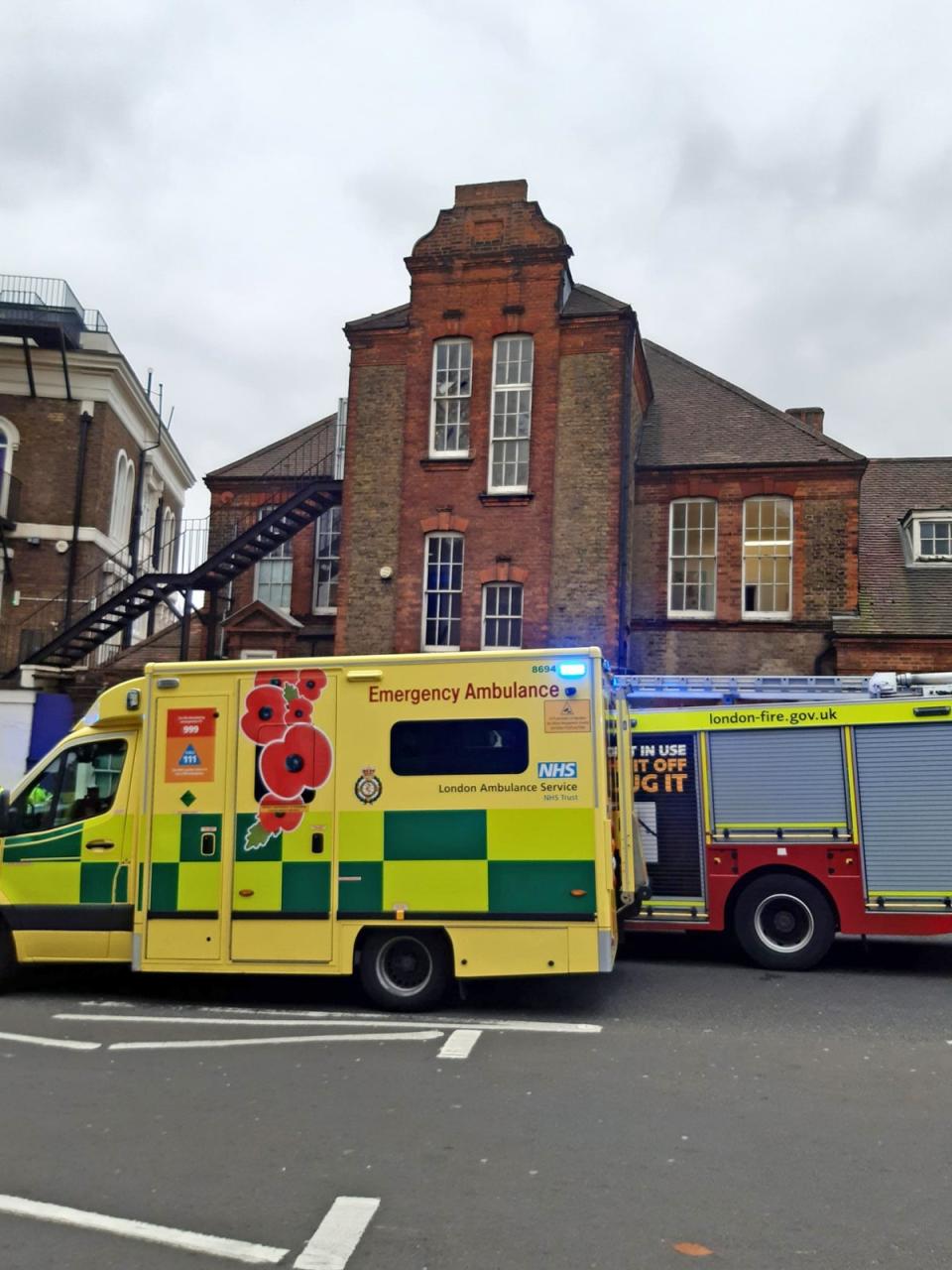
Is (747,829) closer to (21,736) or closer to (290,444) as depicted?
(21,736)

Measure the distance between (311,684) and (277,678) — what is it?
0.31 metres

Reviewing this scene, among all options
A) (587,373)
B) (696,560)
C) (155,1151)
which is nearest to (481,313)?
(587,373)

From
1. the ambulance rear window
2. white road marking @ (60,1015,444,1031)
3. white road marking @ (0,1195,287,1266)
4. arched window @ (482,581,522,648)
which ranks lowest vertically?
white road marking @ (0,1195,287,1266)

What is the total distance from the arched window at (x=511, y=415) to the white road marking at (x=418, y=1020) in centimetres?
1344

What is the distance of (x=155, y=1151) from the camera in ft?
18.0

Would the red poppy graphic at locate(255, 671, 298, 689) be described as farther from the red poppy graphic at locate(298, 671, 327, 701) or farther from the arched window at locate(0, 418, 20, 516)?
the arched window at locate(0, 418, 20, 516)

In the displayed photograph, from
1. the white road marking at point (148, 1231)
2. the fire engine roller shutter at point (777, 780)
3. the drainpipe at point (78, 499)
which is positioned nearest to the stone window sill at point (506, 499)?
the fire engine roller shutter at point (777, 780)

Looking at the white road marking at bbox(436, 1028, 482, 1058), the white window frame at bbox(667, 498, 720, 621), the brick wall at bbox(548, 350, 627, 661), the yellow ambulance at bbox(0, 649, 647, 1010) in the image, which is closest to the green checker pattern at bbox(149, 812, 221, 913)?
the yellow ambulance at bbox(0, 649, 647, 1010)

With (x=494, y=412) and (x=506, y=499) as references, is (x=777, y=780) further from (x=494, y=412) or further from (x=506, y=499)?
(x=494, y=412)

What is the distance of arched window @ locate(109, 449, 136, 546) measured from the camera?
2817 centimetres

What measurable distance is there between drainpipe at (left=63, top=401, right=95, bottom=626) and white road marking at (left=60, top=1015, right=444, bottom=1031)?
18.2 meters

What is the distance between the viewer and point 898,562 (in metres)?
22.5

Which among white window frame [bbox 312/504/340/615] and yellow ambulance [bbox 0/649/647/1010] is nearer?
yellow ambulance [bbox 0/649/647/1010]

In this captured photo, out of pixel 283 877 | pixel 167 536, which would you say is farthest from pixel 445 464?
pixel 167 536
